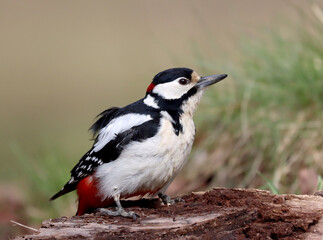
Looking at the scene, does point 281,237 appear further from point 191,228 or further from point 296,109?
point 296,109

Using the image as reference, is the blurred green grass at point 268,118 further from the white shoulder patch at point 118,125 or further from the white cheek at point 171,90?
the white shoulder patch at point 118,125

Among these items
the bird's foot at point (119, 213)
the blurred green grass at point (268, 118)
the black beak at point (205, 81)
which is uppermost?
the black beak at point (205, 81)

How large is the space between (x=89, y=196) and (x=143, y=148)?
1.63 ft

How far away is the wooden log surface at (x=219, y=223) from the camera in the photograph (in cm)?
285

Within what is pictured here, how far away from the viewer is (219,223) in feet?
9.45

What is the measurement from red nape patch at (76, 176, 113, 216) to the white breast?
0.21 feet

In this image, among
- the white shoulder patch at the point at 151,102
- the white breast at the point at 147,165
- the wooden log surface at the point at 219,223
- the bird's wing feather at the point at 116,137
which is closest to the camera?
the wooden log surface at the point at 219,223

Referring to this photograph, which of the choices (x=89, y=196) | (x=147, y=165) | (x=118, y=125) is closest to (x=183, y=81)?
(x=118, y=125)

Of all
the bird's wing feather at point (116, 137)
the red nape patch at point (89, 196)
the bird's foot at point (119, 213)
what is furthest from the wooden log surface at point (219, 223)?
the bird's wing feather at point (116, 137)

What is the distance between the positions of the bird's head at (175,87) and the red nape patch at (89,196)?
Answer: 0.64 m

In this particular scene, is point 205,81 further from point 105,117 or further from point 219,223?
point 219,223

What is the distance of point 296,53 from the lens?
17.6 ft

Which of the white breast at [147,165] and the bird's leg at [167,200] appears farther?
the bird's leg at [167,200]

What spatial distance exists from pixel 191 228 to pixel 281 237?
18.1 inches
